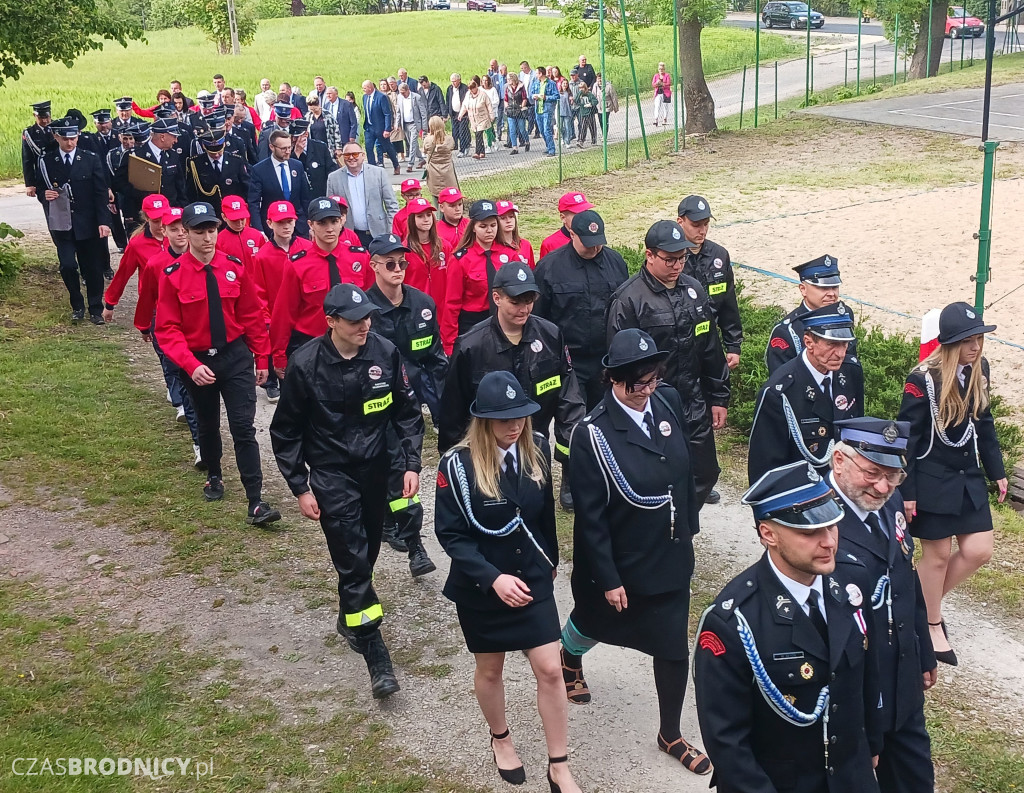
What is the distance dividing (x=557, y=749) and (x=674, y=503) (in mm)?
1235

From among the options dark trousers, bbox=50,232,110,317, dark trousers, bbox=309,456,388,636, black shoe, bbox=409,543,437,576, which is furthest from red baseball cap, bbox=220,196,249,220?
dark trousers, bbox=309,456,388,636

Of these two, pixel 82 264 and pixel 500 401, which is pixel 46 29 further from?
pixel 500 401

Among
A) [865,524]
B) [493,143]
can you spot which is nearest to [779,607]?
[865,524]

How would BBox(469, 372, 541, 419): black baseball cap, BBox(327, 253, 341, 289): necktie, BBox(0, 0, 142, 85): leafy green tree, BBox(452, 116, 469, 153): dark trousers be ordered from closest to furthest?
BBox(469, 372, 541, 419): black baseball cap < BBox(327, 253, 341, 289): necktie < BBox(0, 0, 142, 85): leafy green tree < BBox(452, 116, 469, 153): dark trousers

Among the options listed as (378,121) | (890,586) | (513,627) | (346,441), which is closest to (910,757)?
(890,586)

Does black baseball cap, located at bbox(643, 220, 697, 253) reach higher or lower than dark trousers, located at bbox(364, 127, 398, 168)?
higher

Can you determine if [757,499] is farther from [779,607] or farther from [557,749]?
[557,749]

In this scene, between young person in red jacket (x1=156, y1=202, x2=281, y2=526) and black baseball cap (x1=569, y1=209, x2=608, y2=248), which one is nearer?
black baseball cap (x1=569, y1=209, x2=608, y2=248)

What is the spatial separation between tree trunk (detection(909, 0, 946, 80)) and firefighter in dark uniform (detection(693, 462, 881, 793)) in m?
33.1

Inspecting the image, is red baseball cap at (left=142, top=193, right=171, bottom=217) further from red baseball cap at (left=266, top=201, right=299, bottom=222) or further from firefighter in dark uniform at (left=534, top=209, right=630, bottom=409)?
firefighter in dark uniform at (left=534, top=209, right=630, bottom=409)

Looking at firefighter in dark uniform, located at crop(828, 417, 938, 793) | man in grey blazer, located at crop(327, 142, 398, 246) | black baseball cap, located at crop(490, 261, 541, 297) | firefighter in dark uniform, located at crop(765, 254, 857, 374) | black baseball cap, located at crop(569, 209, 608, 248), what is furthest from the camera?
man in grey blazer, located at crop(327, 142, 398, 246)

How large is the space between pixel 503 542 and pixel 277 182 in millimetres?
8349

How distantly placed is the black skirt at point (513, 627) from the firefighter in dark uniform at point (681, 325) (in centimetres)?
194

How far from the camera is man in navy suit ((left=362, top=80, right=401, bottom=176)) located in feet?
79.5
